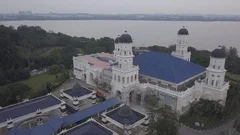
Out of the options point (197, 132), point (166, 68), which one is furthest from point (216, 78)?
point (197, 132)

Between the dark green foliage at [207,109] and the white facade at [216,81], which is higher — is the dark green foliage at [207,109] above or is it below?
below

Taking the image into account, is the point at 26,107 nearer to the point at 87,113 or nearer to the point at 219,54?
the point at 87,113

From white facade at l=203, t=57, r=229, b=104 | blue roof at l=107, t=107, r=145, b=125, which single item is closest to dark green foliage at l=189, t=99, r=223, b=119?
white facade at l=203, t=57, r=229, b=104

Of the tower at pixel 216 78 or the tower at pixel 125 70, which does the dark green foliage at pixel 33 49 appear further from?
the tower at pixel 216 78

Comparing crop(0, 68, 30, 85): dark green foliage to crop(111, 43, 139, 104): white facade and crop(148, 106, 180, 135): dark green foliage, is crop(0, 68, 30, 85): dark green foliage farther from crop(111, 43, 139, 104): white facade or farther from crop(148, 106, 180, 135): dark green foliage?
crop(148, 106, 180, 135): dark green foliage

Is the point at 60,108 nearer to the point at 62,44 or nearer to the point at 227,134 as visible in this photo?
the point at 227,134

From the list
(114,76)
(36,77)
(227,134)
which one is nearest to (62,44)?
(36,77)

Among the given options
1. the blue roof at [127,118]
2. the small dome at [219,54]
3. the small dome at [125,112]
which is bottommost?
the blue roof at [127,118]

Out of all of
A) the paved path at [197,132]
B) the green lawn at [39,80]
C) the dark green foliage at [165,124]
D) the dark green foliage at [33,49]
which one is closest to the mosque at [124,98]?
the paved path at [197,132]
